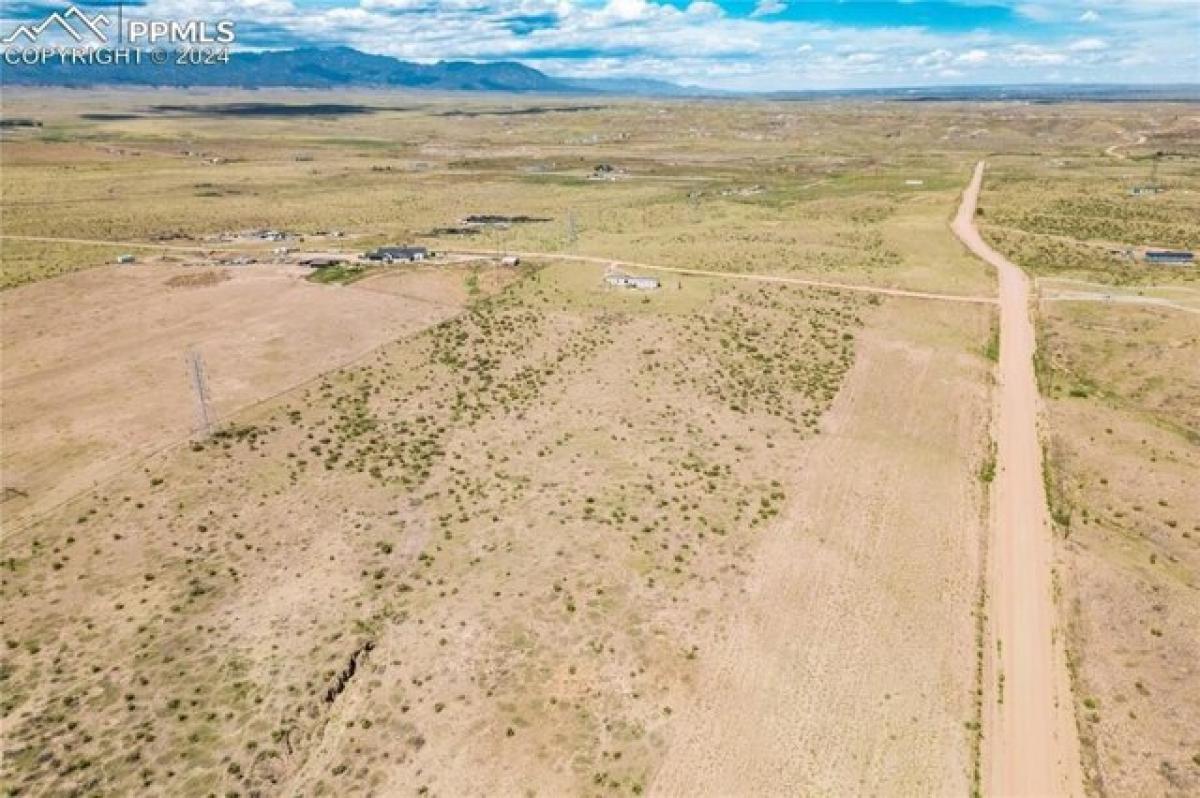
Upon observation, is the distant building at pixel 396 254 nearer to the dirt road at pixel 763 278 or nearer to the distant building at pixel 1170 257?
the dirt road at pixel 763 278

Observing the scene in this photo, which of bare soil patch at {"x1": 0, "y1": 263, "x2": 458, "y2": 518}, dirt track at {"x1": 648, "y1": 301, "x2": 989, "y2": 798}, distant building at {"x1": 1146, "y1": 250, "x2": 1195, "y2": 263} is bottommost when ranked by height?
bare soil patch at {"x1": 0, "y1": 263, "x2": 458, "y2": 518}

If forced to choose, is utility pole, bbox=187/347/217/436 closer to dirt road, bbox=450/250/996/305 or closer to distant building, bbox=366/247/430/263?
distant building, bbox=366/247/430/263

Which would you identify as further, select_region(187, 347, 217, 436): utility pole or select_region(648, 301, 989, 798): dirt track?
select_region(187, 347, 217, 436): utility pole

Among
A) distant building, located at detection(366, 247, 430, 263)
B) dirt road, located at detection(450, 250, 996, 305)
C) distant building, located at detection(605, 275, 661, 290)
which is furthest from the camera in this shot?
distant building, located at detection(366, 247, 430, 263)

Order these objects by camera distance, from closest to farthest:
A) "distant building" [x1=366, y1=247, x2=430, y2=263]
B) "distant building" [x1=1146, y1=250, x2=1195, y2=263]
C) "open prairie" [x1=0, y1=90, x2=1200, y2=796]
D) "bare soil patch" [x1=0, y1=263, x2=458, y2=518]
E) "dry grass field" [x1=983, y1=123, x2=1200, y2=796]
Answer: "open prairie" [x1=0, y1=90, x2=1200, y2=796], "dry grass field" [x1=983, y1=123, x2=1200, y2=796], "bare soil patch" [x1=0, y1=263, x2=458, y2=518], "distant building" [x1=1146, y1=250, x2=1195, y2=263], "distant building" [x1=366, y1=247, x2=430, y2=263]

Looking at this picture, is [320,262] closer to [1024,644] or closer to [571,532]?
[571,532]

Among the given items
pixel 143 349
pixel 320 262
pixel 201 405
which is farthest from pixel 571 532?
pixel 320 262

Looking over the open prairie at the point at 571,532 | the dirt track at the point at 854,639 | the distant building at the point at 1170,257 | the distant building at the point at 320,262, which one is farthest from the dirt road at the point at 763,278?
the dirt track at the point at 854,639

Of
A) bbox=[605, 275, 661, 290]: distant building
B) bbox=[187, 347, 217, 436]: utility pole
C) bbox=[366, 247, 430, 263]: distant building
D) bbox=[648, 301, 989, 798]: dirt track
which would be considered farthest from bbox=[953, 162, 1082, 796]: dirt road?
bbox=[366, 247, 430, 263]: distant building
